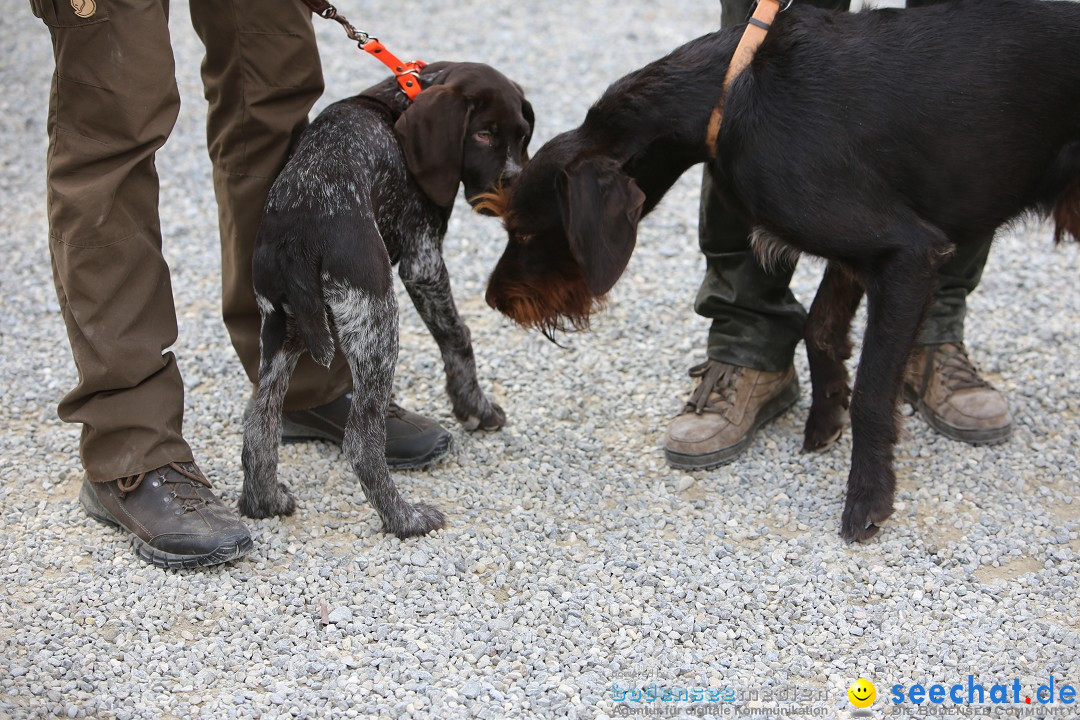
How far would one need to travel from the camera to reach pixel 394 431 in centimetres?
399

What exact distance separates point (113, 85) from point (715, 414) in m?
2.35

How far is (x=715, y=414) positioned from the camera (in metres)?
4.06

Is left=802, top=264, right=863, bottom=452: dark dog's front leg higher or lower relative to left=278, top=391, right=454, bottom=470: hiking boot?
higher

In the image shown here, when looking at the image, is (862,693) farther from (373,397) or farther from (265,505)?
(265,505)

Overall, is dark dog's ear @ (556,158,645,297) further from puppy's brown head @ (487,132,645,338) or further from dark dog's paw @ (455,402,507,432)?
dark dog's paw @ (455,402,507,432)

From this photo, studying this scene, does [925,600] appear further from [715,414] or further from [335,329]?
[335,329]

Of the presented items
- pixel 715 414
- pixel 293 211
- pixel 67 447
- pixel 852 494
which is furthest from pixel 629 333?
pixel 67 447

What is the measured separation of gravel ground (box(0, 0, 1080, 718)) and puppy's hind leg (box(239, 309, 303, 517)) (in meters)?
0.12

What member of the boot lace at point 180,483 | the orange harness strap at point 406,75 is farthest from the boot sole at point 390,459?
the orange harness strap at point 406,75

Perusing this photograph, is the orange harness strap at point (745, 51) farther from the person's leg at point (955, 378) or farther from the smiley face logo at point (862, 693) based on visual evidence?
the smiley face logo at point (862, 693)

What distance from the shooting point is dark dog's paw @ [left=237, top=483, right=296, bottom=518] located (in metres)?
3.62

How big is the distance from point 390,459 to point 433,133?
3.92 feet

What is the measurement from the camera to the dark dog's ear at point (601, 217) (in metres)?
3.30

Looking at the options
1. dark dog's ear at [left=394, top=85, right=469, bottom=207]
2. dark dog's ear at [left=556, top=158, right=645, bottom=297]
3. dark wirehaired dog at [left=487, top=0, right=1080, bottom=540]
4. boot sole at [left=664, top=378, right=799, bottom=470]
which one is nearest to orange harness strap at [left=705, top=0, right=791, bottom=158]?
dark wirehaired dog at [left=487, top=0, right=1080, bottom=540]
